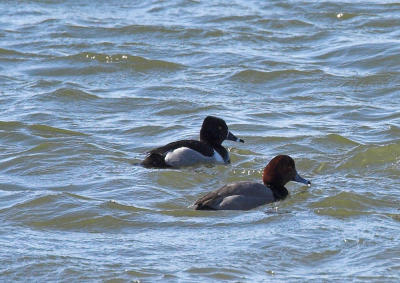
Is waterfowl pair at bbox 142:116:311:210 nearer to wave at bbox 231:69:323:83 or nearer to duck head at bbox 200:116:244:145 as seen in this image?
duck head at bbox 200:116:244:145

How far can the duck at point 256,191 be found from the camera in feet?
33.8

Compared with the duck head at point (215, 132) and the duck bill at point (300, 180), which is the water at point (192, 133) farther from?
the duck head at point (215, 132)

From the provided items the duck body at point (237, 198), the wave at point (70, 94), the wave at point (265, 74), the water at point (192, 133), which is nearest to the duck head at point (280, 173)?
the water at point (192, 133)

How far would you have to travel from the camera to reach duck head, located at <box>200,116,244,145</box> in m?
13.2

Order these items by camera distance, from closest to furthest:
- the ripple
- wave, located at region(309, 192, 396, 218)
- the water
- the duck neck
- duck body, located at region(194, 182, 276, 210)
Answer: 1. the water
2. wave, located at region(309, 192, 396, 218)
3. duck body, located at region(194, 182, 276, 210)
4. the duck neck
5. the ripple

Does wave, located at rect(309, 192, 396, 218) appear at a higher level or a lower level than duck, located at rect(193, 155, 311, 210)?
lower

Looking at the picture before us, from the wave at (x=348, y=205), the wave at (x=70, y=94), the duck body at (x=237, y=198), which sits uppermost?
the wave at (x=70, y=94)

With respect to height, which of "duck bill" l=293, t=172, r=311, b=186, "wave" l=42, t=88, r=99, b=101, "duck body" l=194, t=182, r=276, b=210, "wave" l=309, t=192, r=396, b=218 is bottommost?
"wave" l=309, t=192, r=396, b=218

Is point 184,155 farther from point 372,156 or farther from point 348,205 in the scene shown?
point 348,205

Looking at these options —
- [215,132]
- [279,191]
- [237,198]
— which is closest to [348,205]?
[279,191]

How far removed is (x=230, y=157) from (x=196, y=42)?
6.26 metres

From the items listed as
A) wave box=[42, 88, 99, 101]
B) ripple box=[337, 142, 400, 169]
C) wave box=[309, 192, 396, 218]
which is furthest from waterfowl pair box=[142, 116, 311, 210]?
wave box=[42, 88, 99, 101]

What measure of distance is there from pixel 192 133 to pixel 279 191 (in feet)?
11.1

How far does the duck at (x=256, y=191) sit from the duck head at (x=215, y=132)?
205 centimetres
